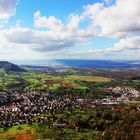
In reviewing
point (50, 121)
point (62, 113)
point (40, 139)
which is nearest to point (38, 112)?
point (62, 113)

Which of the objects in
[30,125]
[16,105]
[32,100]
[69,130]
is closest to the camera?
[69,130]

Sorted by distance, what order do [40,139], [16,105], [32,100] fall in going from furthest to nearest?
[32,100] → [16,105] → [40,139]

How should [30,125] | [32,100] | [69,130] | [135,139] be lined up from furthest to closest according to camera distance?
[32,100], [30,125], [69,130], [135,139]

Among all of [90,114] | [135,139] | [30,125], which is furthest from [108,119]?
[135,139]

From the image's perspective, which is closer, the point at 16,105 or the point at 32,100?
the point at 16,105

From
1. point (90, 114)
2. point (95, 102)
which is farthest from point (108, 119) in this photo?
point (95, 102)

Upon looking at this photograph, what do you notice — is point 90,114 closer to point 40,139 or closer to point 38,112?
point 38,112

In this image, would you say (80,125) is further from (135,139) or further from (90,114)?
(135,139)

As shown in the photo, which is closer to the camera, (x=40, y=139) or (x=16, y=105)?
(x=40, y=139)

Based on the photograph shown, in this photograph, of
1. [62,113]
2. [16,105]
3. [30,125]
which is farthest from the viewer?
[16,105]
